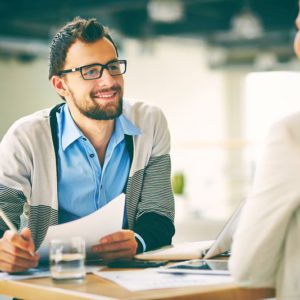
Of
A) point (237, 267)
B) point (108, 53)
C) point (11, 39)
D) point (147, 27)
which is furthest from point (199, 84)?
point (237, 267)

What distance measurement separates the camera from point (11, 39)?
9.41m

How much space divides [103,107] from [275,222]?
1060mm

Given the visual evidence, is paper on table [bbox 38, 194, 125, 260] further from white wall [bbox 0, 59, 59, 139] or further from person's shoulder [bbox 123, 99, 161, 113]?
white wall [bbox 0, 59, 59, 139]

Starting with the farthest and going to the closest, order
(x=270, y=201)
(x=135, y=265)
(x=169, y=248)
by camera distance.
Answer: (x=169, y=248) → (x=135, y=265) → (x=270, y=201)

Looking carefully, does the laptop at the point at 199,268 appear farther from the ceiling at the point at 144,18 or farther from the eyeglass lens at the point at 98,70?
the ceiling at the point at 144,18

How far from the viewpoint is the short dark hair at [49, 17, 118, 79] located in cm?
239

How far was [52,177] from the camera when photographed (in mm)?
2244

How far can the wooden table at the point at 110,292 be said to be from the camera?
150 centimetres

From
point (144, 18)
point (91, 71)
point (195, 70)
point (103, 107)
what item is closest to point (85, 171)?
point (103, 107)

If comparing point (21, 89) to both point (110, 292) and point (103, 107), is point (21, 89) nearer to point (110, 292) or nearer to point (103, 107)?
point (103, 107)

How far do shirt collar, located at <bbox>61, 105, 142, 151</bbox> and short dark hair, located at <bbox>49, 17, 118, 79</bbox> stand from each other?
0.59 feet

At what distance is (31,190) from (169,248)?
1.58 ft

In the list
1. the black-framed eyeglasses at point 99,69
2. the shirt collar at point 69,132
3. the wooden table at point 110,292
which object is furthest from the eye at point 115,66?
the wooden table at point 110,292

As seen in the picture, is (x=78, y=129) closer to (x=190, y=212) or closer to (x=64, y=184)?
(x=64, y=184)
